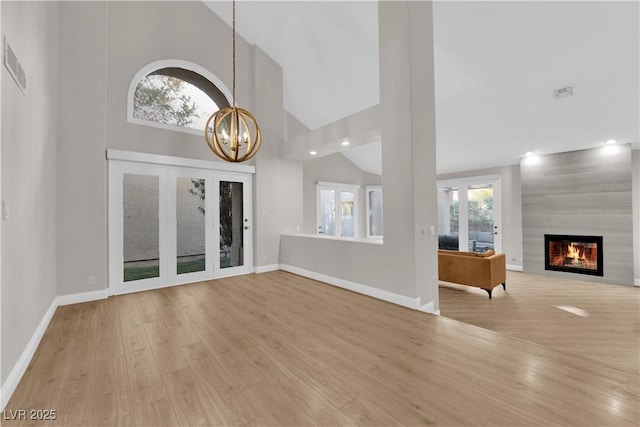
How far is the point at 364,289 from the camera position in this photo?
400cm

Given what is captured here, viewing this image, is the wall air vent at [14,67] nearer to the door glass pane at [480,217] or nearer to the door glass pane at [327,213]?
the door glass pane at [327,213]

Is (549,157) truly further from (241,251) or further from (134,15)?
(134,15)

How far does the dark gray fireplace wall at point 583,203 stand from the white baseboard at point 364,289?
17.7 feet

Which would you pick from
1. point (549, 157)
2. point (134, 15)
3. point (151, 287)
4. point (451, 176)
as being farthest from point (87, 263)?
point (549, 157)

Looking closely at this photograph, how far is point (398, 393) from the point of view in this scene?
176cm

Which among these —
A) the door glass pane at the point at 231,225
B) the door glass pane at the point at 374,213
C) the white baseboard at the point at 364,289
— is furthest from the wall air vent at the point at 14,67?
the door glass pane at the point at 374,213

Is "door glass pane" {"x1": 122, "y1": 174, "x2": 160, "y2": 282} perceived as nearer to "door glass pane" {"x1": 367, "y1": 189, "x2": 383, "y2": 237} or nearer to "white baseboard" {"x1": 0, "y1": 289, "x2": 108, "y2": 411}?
"white baseboard" {"x1": 0, "y1": 289, "x2": 108, "y2": 411}

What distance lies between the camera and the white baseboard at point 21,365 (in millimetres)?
1730

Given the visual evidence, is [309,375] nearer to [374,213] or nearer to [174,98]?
[174,98]

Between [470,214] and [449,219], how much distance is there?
2.01ft

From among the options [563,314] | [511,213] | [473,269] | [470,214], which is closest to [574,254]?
[511,213]

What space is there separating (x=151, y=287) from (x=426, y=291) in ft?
14.0

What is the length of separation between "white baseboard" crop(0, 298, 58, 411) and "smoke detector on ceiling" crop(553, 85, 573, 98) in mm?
7152

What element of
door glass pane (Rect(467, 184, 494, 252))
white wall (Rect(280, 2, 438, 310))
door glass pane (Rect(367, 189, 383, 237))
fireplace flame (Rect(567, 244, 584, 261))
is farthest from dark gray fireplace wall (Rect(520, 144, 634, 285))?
white wall (Rect(280, 2, 438, 310))
